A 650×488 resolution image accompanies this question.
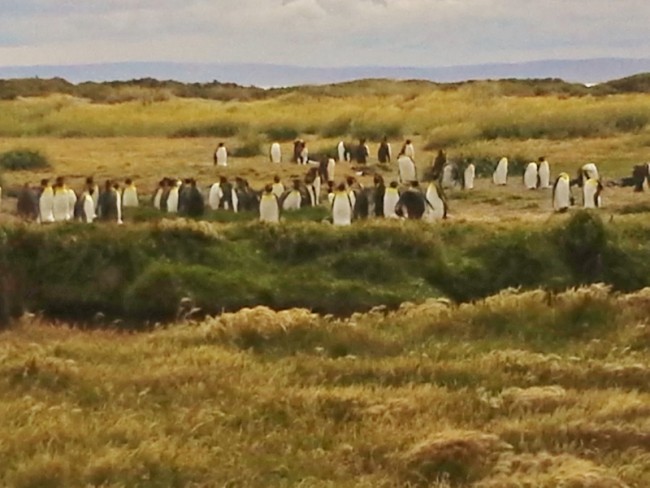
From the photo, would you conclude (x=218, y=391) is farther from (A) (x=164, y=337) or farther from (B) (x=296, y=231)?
(B) (x=296, y=231)

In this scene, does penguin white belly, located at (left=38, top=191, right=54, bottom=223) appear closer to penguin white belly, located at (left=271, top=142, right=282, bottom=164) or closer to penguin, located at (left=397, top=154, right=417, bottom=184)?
penguin, located at (left=397, top=154, right=417, bottom=184)

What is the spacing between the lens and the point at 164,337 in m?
13.3

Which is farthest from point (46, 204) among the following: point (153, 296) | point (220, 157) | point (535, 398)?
point (535, 398)

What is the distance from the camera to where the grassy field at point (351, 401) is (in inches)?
314

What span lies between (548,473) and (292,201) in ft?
57.3

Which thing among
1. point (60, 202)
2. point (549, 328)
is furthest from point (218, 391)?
point (60, 202)

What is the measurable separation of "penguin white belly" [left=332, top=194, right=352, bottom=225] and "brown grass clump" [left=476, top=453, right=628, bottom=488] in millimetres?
14371

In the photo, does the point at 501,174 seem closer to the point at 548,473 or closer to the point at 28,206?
the point at 28,206

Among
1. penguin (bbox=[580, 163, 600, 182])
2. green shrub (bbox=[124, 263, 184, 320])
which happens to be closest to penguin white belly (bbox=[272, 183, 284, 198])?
penguin (bbox=[580, 163, 600, 182])

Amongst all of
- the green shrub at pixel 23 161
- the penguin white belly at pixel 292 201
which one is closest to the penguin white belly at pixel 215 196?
the penguin white belly at pixel 292 201

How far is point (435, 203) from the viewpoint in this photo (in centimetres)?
2447

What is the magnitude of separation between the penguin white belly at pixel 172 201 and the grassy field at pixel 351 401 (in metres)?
10.3

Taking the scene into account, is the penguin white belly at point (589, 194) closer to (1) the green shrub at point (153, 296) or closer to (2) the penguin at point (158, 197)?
(2) the penguin at point (158, 197)

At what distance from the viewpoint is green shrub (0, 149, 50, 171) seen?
121ft
